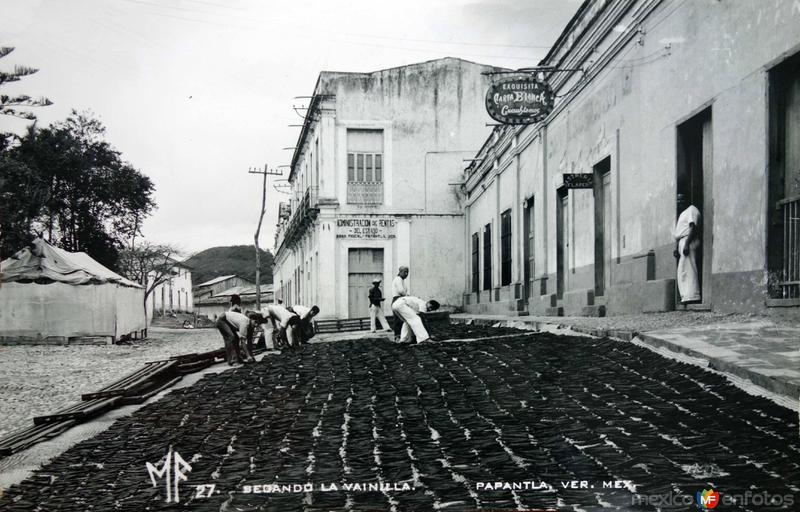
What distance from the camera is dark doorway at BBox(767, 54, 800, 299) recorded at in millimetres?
5129

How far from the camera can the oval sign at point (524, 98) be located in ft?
28.7

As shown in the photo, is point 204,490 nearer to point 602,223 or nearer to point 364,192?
point 602,223

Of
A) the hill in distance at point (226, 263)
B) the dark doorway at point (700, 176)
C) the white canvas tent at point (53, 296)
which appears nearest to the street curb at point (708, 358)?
the dark doorway at point (700, 176)

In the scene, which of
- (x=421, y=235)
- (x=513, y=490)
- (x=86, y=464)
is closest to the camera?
(x=513, y=490)

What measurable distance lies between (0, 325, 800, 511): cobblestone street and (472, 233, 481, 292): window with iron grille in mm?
11087

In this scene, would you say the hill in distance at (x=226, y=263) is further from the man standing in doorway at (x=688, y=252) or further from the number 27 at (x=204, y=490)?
the number 27 at (x=204, y=490)

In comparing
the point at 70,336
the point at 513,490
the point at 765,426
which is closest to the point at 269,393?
the point at 513,490

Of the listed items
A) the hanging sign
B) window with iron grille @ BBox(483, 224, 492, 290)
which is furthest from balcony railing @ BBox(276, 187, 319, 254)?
the hanging sign

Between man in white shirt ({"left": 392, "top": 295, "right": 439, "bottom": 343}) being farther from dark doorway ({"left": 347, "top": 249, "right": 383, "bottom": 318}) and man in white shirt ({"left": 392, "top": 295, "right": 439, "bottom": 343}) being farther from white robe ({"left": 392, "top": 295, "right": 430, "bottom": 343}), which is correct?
dark doorway ({"left": 347, "top": 249, "right": 383, "bottom": 318})

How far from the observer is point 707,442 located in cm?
289

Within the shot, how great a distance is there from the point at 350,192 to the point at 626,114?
26.4 ft

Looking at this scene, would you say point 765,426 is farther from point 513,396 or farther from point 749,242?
point 749,242

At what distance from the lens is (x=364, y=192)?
51.2ft

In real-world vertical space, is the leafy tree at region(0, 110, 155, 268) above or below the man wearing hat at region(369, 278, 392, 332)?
above
